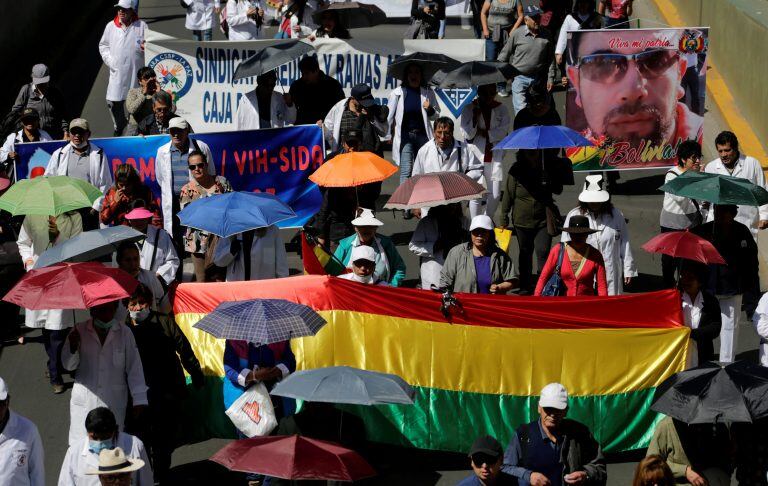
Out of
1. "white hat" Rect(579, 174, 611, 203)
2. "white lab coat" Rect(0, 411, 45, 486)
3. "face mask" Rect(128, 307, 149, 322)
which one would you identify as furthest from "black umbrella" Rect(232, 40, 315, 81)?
"white lab coat" Rect(0, 411, 45, 486)

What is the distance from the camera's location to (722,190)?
1185cm

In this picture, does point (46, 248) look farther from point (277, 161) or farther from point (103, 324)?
point (277, 161)

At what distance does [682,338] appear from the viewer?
427 inches

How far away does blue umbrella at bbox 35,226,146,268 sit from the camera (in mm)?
10461

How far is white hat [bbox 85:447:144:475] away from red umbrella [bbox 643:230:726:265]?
4715 mm

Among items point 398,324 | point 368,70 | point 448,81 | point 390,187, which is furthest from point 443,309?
point 368,70

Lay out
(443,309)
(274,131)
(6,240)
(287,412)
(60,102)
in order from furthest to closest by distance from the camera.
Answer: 1. (60,102)
2. (274,131)
3. (6,240)
4. (443,309)
5. (287,412)

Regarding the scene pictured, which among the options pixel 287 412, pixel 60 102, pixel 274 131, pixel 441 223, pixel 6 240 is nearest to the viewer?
pixel 287 412

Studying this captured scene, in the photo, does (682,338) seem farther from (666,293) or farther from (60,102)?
(60,102)

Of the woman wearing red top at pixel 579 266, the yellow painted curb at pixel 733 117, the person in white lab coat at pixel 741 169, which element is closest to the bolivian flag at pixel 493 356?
the woman wearing red top at pixel 579 266

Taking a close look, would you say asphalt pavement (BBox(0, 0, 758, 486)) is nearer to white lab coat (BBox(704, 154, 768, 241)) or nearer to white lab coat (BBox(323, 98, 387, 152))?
white lab coat (BBox(704, 154, 768, 241))

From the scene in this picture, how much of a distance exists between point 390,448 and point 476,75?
531 cm

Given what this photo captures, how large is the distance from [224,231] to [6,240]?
4.10 m

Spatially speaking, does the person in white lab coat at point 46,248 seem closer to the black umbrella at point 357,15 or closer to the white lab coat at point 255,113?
the white lab coat at point 255,113
